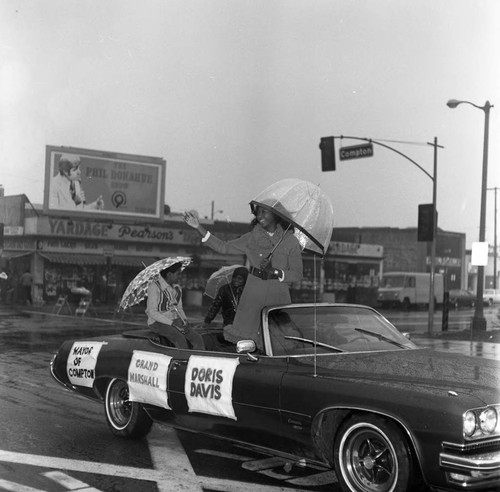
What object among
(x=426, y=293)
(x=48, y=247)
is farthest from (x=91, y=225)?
(x=426, y=293)

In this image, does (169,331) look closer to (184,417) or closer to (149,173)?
(184,417)

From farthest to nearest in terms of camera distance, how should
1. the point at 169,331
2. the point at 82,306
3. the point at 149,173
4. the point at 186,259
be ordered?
the point at 149,173, the point at 82,306, the point at 186,259, the point at 169,331

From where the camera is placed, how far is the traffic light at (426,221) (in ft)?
68.5

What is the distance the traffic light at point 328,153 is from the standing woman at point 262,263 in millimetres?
14732

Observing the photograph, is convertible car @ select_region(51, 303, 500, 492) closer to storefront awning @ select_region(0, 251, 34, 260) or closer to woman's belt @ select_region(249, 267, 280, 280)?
woman's belt @ select_region(249, 267, 280, 280)

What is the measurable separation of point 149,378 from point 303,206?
1890 mm

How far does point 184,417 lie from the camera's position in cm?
548

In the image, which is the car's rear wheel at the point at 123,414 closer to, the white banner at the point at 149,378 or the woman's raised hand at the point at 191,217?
the white banner at the point at 149,378

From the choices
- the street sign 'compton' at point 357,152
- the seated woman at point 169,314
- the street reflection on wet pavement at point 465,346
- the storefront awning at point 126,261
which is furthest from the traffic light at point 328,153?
the storefront awning at point 126,261

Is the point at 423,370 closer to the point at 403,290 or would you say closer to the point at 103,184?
the point at 103,184

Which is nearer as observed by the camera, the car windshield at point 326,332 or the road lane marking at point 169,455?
the road lane marking at point 169,455

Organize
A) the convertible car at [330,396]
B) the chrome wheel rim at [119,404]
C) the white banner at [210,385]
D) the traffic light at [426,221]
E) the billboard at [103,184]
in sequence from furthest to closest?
1. the billboard at [103,184]
2. the traffic light at [426,221]
3. the chrome wheel rim at [119,404]
4. the white banner at [210,385]
5. the convertible car at [330,396]

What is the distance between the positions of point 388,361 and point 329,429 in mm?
627

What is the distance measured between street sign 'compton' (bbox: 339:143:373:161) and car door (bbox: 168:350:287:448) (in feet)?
53.9
